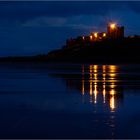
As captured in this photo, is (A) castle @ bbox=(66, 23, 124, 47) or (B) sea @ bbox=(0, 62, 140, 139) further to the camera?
(A) castle @ bbox=(66, 23, 124, 47)

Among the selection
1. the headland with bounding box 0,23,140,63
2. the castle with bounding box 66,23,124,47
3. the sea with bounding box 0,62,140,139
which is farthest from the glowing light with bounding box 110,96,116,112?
the castle with bounding box 66,23,124,47

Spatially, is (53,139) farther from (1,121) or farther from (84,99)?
(84,99)

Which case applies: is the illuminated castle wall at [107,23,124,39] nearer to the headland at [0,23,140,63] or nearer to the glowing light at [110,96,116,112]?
the headland at [0,23,140,63]

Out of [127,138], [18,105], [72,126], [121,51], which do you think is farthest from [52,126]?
[121,51]

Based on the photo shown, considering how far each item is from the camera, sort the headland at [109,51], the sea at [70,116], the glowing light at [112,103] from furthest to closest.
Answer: the headland at [109,51] → the glowing light at [112,103] → the sea at [70,116]

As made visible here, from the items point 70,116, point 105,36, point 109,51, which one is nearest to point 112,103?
point 70,116

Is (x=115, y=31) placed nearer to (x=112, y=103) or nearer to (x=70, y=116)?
(x=112, y=103)

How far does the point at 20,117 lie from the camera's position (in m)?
17.2

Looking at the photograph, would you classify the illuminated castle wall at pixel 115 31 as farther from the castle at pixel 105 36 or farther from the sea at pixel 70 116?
the sea at pixel 70 116

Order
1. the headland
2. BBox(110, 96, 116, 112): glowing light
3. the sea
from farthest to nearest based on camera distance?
the headland
BBox(110, 96, 116, 112): glowing light
the sea

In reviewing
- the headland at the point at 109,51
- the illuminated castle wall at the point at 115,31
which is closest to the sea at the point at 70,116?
the headland at the point at 109,51

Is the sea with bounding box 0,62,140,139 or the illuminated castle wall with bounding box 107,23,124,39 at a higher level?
the illuminated castle wall with bounding box 107,23,124,39

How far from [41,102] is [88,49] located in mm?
116434

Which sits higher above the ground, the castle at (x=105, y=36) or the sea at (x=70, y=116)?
the castle at (x=105, y=36)
